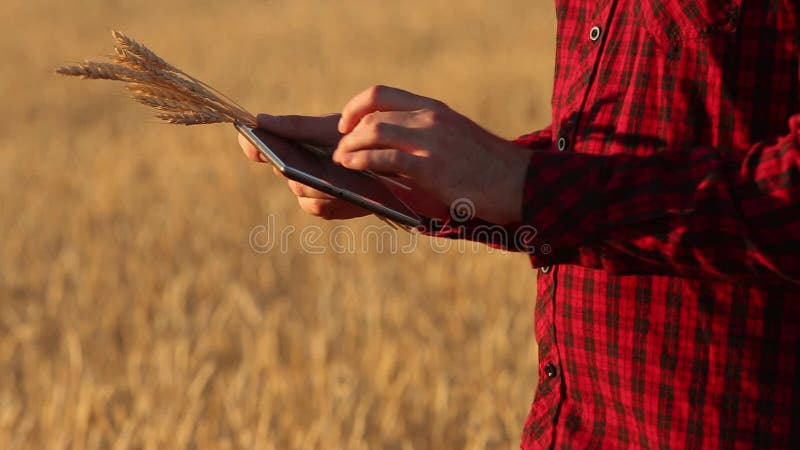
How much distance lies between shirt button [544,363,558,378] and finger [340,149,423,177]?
452 millimetres

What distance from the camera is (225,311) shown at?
12.8 ft

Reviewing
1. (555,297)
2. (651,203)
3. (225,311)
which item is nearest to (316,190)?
(555,297)

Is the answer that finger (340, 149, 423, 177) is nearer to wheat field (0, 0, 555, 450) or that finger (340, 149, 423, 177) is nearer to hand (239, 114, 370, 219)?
hand (239, 114, 370, 219)

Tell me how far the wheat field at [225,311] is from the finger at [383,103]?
3.42 feet

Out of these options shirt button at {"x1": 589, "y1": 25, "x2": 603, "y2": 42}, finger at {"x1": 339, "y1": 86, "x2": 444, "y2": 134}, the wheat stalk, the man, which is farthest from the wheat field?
finger at {"x1": 339, "y1": 86, "x2": 444, "y2": 134}

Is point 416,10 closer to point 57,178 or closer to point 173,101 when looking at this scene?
point 57,178

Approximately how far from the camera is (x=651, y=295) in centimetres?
133

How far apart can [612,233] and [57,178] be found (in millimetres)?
5357

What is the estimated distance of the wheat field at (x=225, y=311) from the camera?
304cm

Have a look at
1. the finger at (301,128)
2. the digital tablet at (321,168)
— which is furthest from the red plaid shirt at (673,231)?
the finger at (301,128)

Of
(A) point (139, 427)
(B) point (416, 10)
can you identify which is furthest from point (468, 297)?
(B) point (416, 10)

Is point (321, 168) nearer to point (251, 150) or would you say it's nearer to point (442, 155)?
point (251, 150)

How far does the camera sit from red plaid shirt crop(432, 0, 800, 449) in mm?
1138

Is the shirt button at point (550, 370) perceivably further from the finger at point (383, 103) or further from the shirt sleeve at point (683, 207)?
the finger at point (383, 103)
